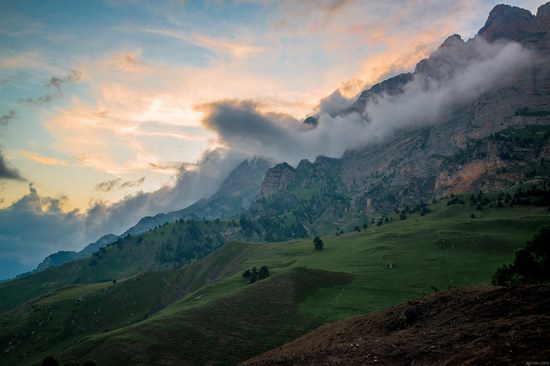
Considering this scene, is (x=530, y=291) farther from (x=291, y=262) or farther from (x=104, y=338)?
(x=291, y=262)

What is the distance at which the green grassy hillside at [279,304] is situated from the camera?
3578 inches

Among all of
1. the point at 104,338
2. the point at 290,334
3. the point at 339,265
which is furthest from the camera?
the point at 339,265

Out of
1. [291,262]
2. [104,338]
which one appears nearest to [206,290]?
[291,262]

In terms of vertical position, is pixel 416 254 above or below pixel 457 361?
below

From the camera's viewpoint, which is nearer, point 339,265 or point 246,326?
point 246,326

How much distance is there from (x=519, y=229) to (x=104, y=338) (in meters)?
161

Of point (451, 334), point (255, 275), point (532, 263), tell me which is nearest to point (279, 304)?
point (255, 275)

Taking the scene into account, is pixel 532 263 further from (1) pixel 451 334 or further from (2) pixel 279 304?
(2) pixel 279 304

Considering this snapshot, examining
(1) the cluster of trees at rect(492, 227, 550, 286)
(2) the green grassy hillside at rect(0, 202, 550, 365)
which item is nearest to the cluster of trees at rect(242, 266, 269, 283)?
(2) the green grassy hillside at rect(0, 202, 550, 365)

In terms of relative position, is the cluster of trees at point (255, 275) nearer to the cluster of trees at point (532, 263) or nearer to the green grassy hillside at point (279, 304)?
the green grassy hillside at point (279, 304)

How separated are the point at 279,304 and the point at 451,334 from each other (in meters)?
78.8

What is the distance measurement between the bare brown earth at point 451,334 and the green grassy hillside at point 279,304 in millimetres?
43095

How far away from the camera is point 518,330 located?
28094mm

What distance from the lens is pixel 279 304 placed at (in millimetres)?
108562
